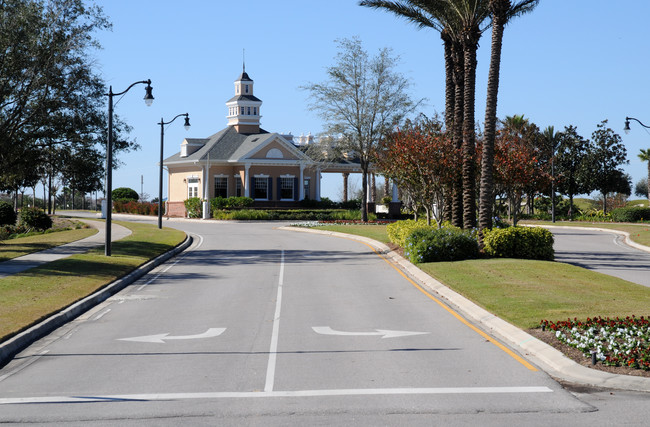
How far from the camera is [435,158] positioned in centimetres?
2814

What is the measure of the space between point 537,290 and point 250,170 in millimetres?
48718

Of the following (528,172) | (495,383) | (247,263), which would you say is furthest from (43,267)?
(528,172)

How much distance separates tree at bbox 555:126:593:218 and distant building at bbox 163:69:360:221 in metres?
19.8

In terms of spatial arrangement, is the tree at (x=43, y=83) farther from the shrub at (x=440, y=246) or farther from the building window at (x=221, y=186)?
the building window at (x=221, y=186)

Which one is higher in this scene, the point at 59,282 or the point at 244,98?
the point at 244,98

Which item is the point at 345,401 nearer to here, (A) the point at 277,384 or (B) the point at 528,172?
(A) the point at 277,384

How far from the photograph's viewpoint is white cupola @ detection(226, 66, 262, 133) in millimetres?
69250

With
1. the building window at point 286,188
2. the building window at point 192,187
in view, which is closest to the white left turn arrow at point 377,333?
the building window at point 286,188

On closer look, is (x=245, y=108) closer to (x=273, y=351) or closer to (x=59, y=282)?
(x=59, y=282)

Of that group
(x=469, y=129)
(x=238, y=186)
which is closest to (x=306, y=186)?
(x=238, y=186)

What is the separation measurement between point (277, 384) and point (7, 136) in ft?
71.4

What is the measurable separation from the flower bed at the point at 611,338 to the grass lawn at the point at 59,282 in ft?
27.3

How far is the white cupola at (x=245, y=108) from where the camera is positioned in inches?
2726

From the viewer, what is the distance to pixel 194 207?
200 ft
